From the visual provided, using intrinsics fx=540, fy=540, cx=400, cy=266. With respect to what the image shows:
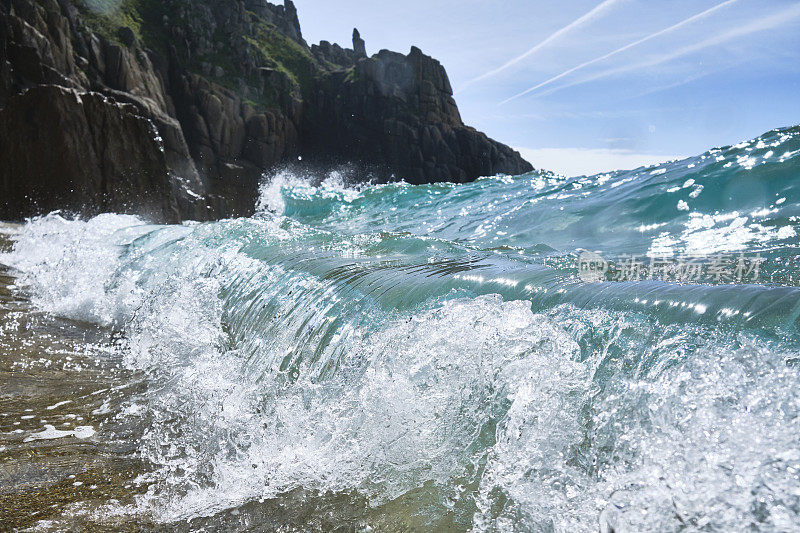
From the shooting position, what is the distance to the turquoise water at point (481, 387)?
1.29 m

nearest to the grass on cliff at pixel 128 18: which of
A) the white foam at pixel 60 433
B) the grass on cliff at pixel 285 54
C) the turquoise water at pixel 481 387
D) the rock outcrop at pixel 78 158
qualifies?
the grass on cliff at pixel 285 54

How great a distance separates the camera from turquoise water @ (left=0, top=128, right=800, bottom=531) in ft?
4.23

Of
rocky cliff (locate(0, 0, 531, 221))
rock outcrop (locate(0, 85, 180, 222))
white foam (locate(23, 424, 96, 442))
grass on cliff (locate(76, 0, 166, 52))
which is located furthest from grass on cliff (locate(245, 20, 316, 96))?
white foam (locate(23, 424, 96, 442))

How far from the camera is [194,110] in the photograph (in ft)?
107

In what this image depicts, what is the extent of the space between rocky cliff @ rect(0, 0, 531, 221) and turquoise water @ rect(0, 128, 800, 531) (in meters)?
8.46

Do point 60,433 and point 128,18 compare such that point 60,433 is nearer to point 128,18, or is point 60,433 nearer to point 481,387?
point 481,387

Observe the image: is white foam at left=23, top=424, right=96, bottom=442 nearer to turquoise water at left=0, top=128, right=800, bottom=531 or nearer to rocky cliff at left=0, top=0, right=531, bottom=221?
turquoise water at left=0, top=128, right=800, bottom=531

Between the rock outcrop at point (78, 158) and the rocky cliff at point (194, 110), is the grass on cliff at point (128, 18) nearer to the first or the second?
the rocky cliff at point (194, 110)

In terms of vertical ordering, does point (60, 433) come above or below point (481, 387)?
below

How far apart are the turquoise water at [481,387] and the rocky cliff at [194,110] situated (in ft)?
27.8

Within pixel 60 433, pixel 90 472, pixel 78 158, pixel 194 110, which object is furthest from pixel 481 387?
pixel 194 110

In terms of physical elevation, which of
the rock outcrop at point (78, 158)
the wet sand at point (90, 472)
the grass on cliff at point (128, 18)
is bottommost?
the wet sand at point (90, 472)

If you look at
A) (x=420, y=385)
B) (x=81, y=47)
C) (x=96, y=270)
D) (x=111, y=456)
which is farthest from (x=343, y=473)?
(x=81, y=47)

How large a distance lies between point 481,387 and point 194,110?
114 ft
